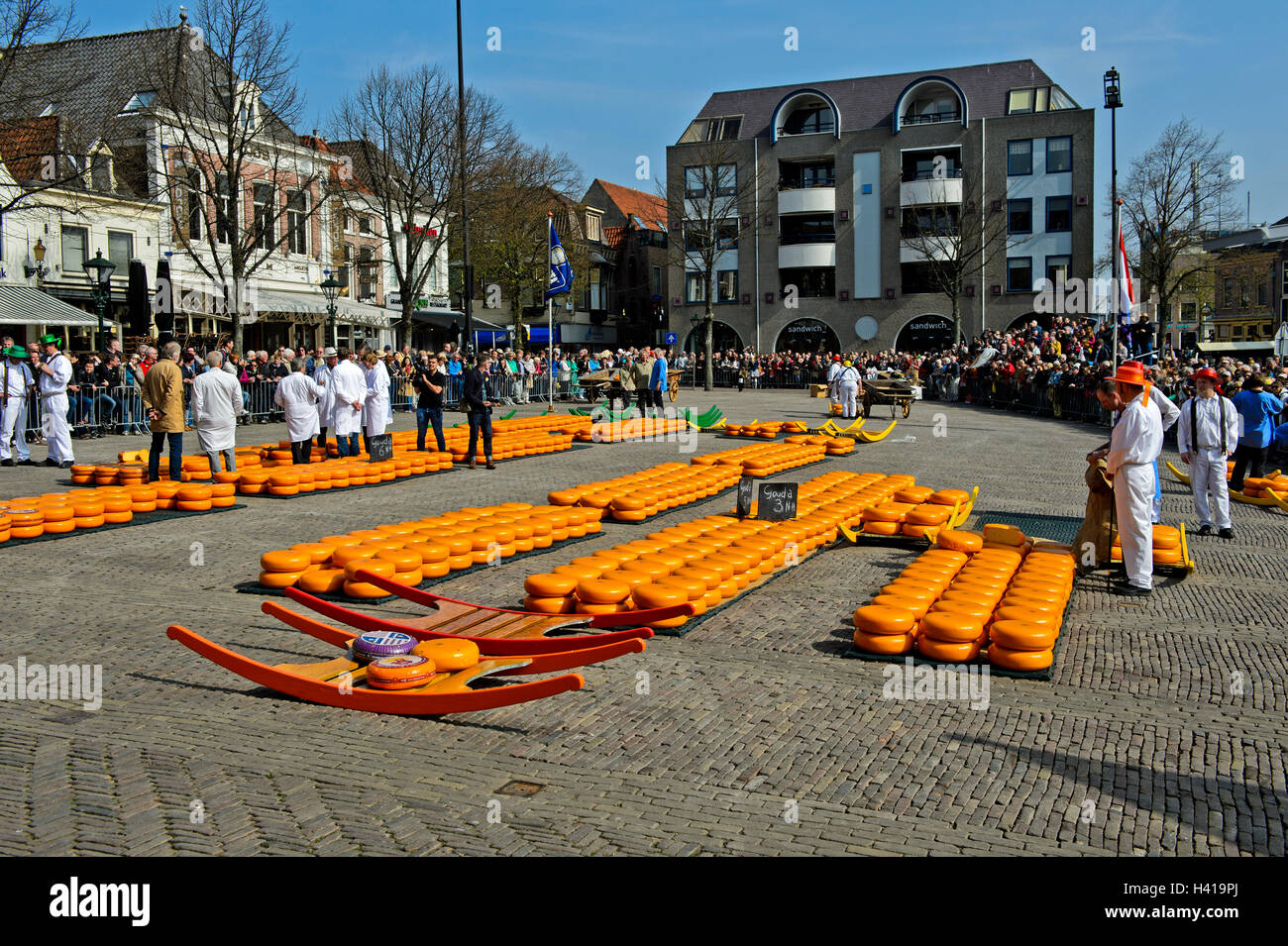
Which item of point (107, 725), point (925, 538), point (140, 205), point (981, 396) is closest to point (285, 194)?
point (140, 205)

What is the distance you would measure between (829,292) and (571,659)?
59.1 metres

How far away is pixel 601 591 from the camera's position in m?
8.51

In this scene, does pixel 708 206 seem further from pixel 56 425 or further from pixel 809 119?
pixel 56 425

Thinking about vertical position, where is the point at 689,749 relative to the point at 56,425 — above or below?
below

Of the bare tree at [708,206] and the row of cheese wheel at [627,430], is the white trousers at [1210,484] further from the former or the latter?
the bare tree at [708,206]

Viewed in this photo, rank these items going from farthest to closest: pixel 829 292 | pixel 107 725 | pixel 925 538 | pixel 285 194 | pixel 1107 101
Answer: pixel 829 292 → pixel 285 194 → pixel 1107 101 → pixel 925 538 → pixel 107 725

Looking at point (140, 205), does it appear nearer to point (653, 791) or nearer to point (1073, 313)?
point (653, 791)

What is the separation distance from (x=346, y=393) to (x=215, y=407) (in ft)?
9.30

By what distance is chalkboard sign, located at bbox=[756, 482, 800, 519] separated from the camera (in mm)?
12352

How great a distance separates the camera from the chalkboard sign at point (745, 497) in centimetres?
1284

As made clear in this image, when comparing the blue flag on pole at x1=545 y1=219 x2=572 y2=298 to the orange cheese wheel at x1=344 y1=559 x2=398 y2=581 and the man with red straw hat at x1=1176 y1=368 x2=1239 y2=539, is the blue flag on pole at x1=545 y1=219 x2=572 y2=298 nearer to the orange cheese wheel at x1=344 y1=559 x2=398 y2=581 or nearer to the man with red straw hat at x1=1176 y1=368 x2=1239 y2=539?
the man with red straw hat at x1=1176 y1=368 x2=1239 y2=539

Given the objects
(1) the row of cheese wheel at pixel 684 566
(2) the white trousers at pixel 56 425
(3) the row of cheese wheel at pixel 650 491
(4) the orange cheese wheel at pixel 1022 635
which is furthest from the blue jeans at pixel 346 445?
(4) the orange cheese wheel at pixel 1022 635

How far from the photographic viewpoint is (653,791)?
17.1 ft

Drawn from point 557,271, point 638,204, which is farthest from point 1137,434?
point 638,204
